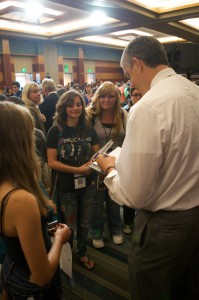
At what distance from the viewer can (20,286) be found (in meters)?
1.03

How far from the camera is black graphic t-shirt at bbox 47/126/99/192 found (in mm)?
2010

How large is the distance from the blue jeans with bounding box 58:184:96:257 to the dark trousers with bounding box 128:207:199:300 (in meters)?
0.93

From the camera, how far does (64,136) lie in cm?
202

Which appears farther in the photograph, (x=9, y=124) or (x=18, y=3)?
(x=18, y=3)

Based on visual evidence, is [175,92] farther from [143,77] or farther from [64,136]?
[64,136]

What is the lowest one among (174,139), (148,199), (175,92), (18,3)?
(148,199)

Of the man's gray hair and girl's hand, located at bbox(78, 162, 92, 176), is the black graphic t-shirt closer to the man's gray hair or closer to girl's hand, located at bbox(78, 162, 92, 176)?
girl's hand, located at bbox(78, 162, 92, 176)

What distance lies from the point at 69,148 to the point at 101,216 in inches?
32.6

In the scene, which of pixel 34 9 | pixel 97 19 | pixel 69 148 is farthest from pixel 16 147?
pixel 97 19

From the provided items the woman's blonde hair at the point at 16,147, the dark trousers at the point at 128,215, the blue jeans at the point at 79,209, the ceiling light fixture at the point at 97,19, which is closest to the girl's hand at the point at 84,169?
the blue jeans at the point at 79,209

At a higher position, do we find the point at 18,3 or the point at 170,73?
the point at 18,3

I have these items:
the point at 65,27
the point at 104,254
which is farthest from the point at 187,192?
the point at 65,27

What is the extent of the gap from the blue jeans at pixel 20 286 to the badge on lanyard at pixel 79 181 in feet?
3.26

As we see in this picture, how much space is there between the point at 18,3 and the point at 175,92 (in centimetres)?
656
